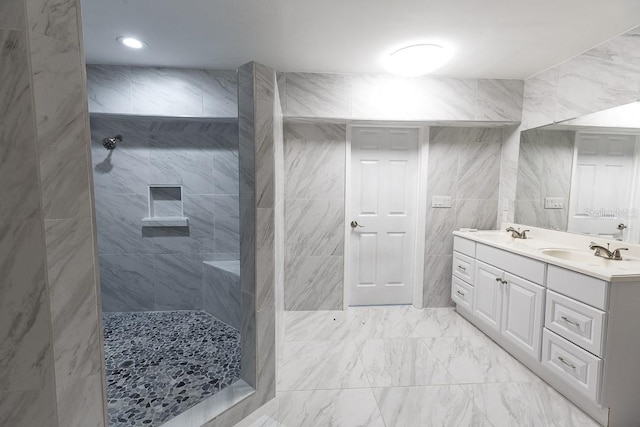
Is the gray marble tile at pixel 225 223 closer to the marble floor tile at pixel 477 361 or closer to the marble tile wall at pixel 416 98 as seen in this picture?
the marble tile wall at pixel 416 98

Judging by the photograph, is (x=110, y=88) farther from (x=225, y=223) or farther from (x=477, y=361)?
(x=477, y=361)

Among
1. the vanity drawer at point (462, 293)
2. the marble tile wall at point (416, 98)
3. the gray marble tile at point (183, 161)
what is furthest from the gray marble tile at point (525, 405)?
the gray marble tile at point (183, 161)

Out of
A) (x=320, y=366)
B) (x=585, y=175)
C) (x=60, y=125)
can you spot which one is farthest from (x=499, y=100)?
(x=60, y=125)

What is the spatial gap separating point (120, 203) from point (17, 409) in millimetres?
2298

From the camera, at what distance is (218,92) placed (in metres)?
2.59

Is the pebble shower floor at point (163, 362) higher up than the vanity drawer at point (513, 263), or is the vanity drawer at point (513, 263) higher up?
the vanity drawer at point (513, 263)

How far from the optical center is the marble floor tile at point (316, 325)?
95.1 inches

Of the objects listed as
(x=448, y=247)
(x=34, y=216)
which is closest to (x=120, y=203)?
(x=34, y=216)

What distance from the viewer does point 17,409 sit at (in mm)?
890

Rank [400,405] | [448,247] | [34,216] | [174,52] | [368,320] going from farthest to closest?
[448,247] → [368,320] → [174,52] → [400,405] → [34,216]

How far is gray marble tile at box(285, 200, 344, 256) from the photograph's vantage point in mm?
2846

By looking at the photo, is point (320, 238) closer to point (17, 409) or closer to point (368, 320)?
point (368, 320)

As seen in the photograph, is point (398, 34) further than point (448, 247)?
No

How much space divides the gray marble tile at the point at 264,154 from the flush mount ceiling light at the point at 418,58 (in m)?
1.19
